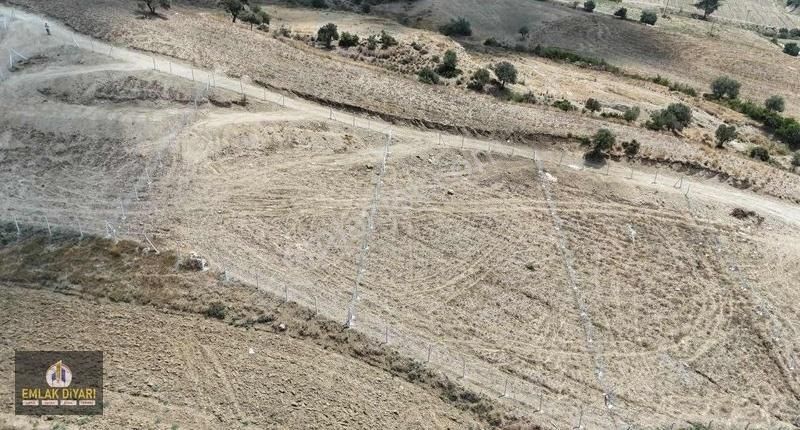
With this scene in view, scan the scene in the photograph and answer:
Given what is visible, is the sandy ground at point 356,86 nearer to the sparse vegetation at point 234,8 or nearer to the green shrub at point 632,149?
the green shrub at point 632,149

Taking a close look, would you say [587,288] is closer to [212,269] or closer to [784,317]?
[784,317]

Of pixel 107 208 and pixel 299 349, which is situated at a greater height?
pixel 107 208

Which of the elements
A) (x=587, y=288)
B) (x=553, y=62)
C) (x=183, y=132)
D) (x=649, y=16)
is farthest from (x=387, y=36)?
(x=649, y=16)

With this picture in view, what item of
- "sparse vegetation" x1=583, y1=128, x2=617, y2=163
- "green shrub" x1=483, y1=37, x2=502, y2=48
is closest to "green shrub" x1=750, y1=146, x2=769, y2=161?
"sparse vegetation" x1=583, y1=128, x2=617, y2=163

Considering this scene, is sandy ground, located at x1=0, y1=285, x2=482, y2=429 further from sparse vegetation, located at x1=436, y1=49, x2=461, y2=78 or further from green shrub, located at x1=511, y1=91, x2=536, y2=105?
sparse vegetation, located at x1=436, y1=49, x2=461, y2=78

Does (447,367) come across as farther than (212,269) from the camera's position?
No

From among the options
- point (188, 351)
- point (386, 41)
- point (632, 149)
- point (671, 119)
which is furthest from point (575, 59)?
point (188, 351)

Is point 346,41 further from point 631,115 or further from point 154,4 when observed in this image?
point 631,115
